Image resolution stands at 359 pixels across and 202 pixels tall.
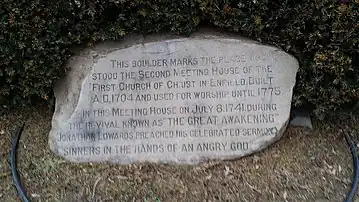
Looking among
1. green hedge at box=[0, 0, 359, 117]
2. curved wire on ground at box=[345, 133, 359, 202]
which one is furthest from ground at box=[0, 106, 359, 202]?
green hedge at box=[0, 0, 359, 117]

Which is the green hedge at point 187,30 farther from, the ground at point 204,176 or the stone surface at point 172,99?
the ground at point 204,176

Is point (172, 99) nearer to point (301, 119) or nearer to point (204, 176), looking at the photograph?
point (204, 176)

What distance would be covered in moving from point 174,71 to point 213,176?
2.78 feet

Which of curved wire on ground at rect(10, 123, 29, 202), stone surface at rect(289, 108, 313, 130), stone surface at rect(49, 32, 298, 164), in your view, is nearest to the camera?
curved wire on ground at rect(10, 123, 29, 202)

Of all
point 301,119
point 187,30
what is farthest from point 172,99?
point 301,119

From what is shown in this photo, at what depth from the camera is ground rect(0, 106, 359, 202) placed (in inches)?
144

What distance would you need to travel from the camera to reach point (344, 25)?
12.1 ft

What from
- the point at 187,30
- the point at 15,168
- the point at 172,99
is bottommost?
the point at 15,168

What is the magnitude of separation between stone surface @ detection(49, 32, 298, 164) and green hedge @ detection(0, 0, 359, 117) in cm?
12

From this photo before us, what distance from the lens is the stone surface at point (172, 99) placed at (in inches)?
153

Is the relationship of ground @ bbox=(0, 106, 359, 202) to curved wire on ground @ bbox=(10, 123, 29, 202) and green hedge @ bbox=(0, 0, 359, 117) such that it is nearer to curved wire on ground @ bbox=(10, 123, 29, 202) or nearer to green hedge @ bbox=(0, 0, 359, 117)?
curved wire on ground @ bbox=(10, 123, 29, 202)

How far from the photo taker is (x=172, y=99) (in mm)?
3920

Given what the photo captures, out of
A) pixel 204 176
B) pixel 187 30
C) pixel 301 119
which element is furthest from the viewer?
pixel 301 119

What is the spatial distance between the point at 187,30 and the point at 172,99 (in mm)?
534
